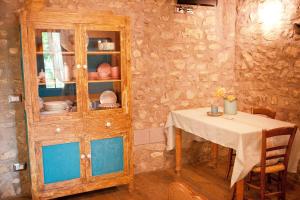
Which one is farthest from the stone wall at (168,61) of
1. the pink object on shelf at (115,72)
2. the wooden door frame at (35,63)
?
the wooden door frame at (35,63)

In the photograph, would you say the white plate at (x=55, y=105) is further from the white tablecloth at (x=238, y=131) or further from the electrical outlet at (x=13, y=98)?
the white tablecloth at (x=238, y=131)

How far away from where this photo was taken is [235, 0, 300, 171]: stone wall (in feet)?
11.2

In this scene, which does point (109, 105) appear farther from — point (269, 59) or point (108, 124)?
point (269, 59)

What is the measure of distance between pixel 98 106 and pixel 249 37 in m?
2.33

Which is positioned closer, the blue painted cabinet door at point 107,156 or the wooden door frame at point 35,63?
the wooden door frame at point 35,63

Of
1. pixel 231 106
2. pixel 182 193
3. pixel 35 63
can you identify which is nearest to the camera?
pixel 182 193

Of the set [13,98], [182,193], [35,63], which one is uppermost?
[35,63]

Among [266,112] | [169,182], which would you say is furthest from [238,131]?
[169,182]

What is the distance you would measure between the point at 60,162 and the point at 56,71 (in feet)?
3.07

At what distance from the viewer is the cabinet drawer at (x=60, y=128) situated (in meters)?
2.83

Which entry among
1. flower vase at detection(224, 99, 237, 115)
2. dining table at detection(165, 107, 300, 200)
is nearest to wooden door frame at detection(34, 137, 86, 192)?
dining table at detection(165, 107, 300, 200)

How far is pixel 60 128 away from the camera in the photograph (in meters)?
2.91

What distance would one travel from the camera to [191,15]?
3924mm

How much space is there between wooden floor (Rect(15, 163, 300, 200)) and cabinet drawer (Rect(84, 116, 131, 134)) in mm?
754
